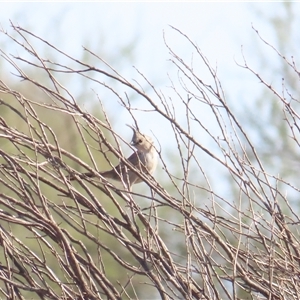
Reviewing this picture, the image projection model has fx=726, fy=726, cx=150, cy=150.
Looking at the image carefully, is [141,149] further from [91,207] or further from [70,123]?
[70,123]

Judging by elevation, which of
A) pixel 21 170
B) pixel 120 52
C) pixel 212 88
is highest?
pixel 120 52

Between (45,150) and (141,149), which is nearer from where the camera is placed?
(45,150)

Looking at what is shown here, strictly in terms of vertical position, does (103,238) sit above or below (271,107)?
below

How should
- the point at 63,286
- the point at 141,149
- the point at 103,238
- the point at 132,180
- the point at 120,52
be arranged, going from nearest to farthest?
the point at 63,286, the point at 132,180, the point at 141,149, the point at 103,238, the point at 120,52

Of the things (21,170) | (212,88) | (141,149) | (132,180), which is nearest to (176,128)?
(212,88)

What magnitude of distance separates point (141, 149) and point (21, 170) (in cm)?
→ 343

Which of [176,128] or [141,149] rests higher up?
[141,149]

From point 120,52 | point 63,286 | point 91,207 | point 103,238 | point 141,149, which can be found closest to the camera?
point 63,286

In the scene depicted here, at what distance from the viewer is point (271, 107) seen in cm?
1171

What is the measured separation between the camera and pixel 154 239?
3.09 meters

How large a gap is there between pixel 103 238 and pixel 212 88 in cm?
1036

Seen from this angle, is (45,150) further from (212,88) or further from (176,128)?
(212,88)

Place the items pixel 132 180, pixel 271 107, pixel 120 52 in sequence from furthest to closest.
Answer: pixel 120 52, pixel 271 107, pixel 132 180

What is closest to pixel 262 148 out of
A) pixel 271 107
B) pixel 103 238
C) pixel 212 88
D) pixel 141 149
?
pixel 271 107
